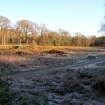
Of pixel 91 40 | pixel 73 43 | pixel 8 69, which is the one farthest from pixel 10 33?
pixel 8 69

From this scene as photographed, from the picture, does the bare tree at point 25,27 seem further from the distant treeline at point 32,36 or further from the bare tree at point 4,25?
the bare tree at point 4,25

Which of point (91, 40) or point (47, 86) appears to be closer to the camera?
point (47, 86)

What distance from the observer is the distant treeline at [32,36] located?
301 feet

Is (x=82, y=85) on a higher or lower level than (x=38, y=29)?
lower

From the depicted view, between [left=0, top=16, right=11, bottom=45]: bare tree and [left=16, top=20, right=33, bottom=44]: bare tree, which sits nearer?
[left=0, top=16, right=11, bottom=45]: bare tree

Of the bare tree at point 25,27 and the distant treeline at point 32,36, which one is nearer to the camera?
the distant treeline at point 32,36

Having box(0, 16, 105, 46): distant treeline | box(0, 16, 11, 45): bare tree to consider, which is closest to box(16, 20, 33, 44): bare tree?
box(0, 16, 105, 46): distant treeline

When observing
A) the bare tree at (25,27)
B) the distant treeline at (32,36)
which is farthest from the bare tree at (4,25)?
the bare tree at (25,27)

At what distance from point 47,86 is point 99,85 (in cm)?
305

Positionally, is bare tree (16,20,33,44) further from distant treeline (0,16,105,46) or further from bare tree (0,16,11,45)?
bare tree (0,16,11,45)

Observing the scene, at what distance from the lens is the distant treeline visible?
91875 mm

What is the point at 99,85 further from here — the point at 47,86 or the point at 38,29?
the point at 38,29

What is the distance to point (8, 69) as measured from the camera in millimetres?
23828

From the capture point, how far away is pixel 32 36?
318ft
